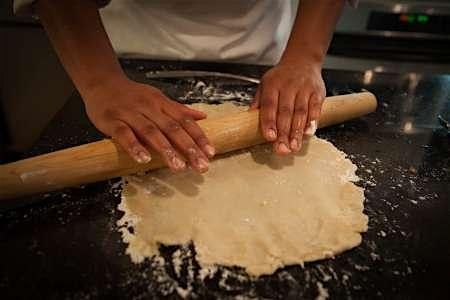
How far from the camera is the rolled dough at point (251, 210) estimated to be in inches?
28.3

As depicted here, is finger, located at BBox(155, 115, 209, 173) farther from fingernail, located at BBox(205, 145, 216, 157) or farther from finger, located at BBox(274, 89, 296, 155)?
finger, located at BBox(274, 89, 296, 155)

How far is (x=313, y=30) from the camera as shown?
3.78ft

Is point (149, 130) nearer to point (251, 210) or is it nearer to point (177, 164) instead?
point (177, 164)

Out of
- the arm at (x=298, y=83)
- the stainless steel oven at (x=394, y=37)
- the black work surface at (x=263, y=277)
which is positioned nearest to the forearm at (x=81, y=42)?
the black work surface at (x=263, y=277)

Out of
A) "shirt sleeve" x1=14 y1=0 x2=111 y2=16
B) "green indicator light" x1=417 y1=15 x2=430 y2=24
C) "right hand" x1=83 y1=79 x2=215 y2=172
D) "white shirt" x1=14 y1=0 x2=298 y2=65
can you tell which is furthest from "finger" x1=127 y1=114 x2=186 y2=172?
"green indicator light" x1=417 y1=15 x2=430 y2=24

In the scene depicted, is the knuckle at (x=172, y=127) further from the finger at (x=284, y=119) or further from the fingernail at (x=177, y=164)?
the finger at (x=284, y=119)

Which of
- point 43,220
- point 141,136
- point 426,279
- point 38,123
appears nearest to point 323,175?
point 426,279

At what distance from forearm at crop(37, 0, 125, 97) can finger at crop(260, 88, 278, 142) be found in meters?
0.32

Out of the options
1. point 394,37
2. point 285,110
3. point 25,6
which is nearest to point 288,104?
point 285,110

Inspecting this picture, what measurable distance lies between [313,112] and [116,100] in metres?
0.42

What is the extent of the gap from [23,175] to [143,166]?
22cm

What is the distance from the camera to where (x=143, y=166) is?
85 cm

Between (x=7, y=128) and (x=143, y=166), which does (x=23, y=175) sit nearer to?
(x=143, y=166)

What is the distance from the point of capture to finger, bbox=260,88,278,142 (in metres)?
0.90
